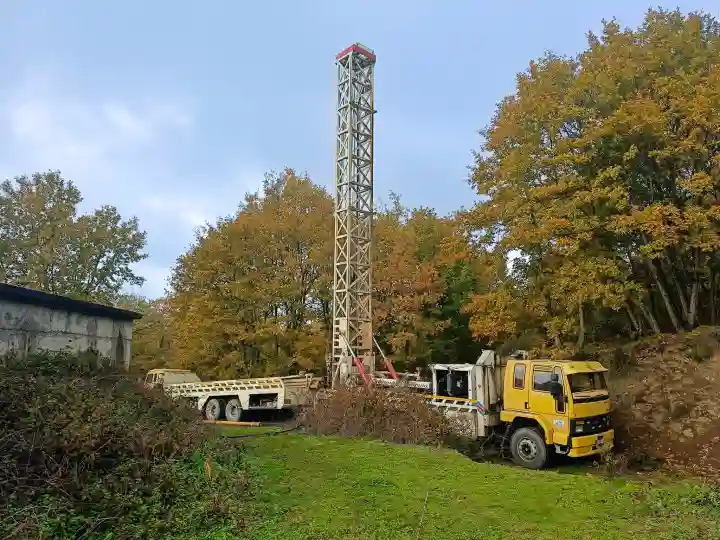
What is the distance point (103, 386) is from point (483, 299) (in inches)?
486

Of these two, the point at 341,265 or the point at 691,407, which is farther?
the point at 341,265

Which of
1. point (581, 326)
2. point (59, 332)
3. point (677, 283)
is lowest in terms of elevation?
point (59, 332)

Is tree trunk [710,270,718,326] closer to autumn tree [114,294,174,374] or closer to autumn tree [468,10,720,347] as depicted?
A: autumn tree [468,10,720,347]

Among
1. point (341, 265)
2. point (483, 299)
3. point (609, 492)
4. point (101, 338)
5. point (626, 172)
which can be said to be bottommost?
point (609, 492)

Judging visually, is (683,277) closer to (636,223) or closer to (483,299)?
(636,223)

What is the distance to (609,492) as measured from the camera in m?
6.74

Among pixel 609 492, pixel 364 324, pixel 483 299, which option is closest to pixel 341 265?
pixel 364 324

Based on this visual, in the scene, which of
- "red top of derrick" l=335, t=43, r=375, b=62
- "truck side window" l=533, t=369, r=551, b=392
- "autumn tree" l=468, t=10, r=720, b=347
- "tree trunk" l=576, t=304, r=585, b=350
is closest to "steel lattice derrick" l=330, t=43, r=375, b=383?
"red top of derrick" l=335, t=43, r=375, b=62

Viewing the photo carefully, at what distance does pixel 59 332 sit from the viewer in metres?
9.44

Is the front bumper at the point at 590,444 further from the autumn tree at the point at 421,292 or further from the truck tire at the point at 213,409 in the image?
the truck tire at the point at 213,409

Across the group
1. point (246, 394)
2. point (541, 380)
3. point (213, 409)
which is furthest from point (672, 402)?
point (213, 409)

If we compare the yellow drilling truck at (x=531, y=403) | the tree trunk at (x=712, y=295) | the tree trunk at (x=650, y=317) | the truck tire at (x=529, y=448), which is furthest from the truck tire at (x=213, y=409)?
the tree trunk at (x=712, y=295)

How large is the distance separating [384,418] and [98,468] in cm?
613

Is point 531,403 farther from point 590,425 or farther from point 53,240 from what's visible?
point 53,240
